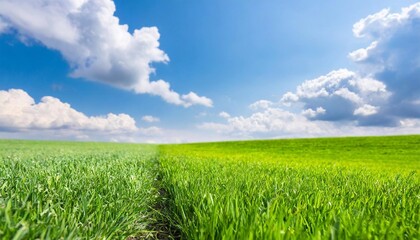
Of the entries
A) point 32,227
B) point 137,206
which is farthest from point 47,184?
point 32,227

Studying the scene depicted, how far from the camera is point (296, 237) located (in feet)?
6.72

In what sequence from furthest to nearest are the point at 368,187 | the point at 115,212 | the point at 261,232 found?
the point at 368,187 → the point at 115,212 → the point at 261,232

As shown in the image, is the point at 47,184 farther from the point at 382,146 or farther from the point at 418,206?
the point at 382,146

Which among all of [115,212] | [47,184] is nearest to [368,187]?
[115,212]

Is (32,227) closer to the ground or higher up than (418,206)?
higher up

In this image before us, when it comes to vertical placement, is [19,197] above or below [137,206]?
above

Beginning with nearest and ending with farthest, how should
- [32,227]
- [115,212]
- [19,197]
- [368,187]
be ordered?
[32,227]
[19,197]
[115,212]
[368,187]

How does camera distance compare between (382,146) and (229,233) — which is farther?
(382,146)

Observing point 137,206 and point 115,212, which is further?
point 137,206

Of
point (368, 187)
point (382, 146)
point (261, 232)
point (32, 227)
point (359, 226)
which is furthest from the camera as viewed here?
point (382, 146)

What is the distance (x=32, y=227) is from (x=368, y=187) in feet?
16.0

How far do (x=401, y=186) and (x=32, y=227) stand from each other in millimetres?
5668

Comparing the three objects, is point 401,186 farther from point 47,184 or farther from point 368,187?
point 47,184

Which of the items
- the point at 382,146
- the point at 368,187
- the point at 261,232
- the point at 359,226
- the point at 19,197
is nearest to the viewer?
the point at 261,232
